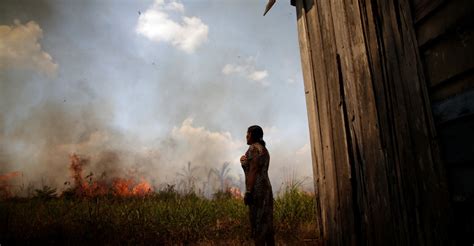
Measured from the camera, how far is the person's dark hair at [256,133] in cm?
412

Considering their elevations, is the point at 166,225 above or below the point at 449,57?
below

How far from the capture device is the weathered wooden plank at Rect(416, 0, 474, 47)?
1428 mm

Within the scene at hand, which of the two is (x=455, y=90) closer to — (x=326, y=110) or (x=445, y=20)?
(x=445, y=20)

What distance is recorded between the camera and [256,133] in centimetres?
414

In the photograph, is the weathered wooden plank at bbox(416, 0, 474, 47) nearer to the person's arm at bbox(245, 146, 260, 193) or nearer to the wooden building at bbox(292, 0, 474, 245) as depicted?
the wooden building at bbox(292, 0, 474, 245)

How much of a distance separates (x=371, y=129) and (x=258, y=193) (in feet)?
6.38

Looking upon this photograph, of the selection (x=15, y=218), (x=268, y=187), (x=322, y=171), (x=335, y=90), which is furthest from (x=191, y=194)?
(x=335, y=90)

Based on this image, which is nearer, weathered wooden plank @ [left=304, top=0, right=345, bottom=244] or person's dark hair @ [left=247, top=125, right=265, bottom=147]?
weathered wooden plank @ [left=304, top=0, right=345, bottom=244]

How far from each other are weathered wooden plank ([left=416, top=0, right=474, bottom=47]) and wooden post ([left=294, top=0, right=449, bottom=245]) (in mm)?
86

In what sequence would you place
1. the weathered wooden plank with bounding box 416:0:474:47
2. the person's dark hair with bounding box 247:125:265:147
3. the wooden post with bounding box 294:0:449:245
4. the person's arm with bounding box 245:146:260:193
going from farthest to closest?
the person's dark hair with bounding box 247:125:265:147 < the person's arm with bounding box 245:146:260:193 < the wooden post with bounding box 294:0:449:245 < the weathered wooden plank with bounding box 416:0:474:47

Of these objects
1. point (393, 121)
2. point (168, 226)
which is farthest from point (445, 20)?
point (168, 226)

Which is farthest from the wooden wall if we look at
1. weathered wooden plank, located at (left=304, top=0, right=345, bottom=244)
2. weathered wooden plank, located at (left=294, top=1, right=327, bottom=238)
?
weathered wooden plank, located at (left=294, top=1, right=327, bottom=238)

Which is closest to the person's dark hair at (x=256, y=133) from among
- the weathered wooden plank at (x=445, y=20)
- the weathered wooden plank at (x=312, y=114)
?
the weathered wooden plank at (x=312, y=114)

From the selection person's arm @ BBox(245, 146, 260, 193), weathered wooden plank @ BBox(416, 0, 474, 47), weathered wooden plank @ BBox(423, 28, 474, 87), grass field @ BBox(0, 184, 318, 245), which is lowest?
grass field @ BBox(0, 184, 318, 245)
